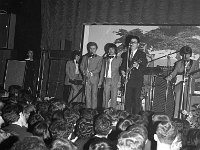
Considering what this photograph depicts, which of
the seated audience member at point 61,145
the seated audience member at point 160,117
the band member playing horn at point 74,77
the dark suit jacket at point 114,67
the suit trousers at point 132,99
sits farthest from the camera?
the band member playing horn at point 74,77

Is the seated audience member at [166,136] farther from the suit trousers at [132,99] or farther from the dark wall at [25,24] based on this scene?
the dark wall at [25,24]

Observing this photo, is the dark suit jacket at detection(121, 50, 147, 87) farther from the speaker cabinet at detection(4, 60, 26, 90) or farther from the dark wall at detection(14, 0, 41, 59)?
the dark wall at detection(14, 0, 41, 59)

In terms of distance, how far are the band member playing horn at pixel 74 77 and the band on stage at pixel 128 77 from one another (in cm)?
16

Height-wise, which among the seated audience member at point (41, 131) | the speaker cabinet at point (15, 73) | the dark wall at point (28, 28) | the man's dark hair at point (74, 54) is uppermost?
the dark wall at point (28, 28)

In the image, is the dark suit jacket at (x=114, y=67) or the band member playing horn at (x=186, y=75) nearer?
the band member playing horn at (x=186, y=75)

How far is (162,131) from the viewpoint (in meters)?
2.89

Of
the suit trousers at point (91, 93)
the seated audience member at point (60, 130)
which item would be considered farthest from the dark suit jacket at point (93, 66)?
the seated audience member at point (60, 130)

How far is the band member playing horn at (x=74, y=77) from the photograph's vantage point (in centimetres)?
862

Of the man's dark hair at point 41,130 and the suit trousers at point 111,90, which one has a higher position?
the suit trousers at point 111,90

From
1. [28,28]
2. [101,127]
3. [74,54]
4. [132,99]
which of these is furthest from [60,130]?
[28,28]

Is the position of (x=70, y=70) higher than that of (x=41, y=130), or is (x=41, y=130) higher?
(x=70, y=70)

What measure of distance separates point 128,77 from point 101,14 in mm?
3110

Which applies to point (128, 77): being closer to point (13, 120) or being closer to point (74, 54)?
point (74, 54)

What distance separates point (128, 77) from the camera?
7.33 metres
